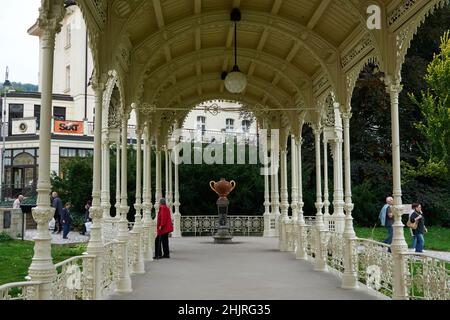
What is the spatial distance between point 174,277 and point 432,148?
17.4 meters

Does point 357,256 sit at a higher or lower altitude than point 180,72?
lower

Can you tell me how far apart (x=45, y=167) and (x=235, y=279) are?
5923 millimetres

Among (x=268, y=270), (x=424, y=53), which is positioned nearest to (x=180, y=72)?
(x=268, y=270)

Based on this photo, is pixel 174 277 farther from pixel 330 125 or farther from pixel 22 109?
pixel 22 109

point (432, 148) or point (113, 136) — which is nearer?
point (113, 136)

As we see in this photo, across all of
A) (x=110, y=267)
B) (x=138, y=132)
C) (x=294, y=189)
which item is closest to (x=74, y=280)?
(x=110, y=267)

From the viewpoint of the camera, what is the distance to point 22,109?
4016 cm

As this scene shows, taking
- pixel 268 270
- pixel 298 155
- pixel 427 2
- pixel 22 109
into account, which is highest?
pixel 22 109

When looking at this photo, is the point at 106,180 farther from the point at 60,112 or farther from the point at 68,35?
the point at 68,35

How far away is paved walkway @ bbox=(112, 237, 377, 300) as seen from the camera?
8875 mm

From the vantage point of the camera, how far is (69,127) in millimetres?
36656

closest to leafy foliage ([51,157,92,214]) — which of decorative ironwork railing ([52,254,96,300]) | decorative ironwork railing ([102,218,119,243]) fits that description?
decorative ironwork railing ([102,218,119,243])

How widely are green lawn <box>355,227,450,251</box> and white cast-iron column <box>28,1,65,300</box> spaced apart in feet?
40.4
